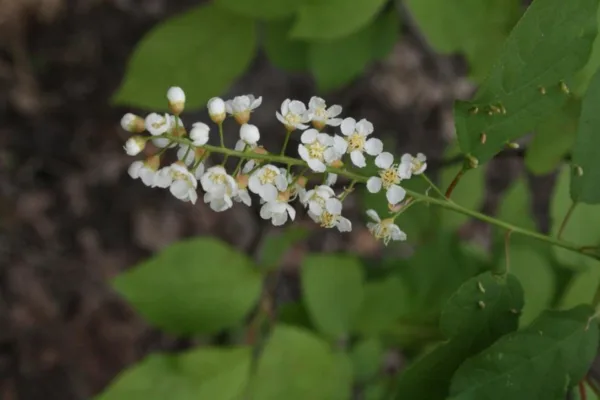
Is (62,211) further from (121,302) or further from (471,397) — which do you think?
(471,397)

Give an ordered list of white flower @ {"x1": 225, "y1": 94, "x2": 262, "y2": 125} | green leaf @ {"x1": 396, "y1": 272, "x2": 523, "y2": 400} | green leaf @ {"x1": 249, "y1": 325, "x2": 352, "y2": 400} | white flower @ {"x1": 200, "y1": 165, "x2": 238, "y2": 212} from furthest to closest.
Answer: green leaf @ {"x1": 249, "y1": 325, "x2": 352, "y2": 400}, green leaf @ {"x1": 396, "y1": 272, "x2": 523, "y2": 400}, white flower @ {"x1": 225, "y1": 94, "x2": 262, "y2": 125}, white flower @ {"x1": 200, "y1": 165, "x2": 238, "y2": 212}

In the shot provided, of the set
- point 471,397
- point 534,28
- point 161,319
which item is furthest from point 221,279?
point 534,28

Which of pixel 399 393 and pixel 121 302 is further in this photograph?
pixel 121 302

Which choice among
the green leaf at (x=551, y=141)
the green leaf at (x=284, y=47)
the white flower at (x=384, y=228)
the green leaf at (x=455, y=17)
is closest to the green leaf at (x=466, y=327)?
the white flower at (x=384, y=228)

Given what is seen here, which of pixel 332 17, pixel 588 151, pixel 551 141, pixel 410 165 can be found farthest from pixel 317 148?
pixel 551 141

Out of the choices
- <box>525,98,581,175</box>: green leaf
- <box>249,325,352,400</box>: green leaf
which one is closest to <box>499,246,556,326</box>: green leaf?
<box>525,98,581,175</box>: green leaf

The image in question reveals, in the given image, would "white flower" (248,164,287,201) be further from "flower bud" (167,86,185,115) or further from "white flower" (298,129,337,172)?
"flower bud" (167,86,185,115)

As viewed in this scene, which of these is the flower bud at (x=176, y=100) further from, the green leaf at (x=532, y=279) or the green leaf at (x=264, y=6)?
the green leaf at (x=532, y=279)

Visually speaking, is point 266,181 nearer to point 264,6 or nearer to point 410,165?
point 410,165
